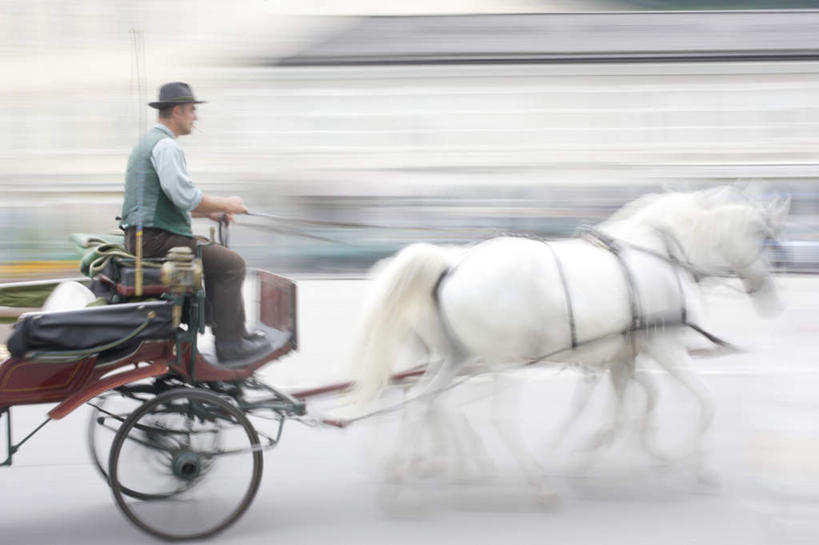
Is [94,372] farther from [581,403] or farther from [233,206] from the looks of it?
[581,403]

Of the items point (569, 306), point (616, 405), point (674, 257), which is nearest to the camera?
point (569, 306)

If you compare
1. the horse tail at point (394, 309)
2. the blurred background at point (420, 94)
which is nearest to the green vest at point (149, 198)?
the horse tail at point (394, 309)

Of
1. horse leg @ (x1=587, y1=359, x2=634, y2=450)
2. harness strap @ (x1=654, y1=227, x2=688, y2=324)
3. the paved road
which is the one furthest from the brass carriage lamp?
harness strap @ (x1=654, y1=227, x2=688, y2=324)

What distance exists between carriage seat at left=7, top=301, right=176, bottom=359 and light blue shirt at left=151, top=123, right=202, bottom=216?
38 cm

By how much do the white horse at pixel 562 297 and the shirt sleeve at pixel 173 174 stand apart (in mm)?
812

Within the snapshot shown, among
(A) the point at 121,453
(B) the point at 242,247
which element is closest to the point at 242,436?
(A) the point at 121,453

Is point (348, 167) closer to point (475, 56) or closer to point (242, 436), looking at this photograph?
point (475, 56)

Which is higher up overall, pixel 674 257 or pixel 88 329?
pixel 674 257

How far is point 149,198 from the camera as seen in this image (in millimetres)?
3516

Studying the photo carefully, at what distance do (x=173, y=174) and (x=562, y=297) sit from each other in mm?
1534

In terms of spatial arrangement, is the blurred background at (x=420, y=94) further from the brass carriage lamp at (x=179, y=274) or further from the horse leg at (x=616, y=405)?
the brass carriage lamp at (x=179, y=274)

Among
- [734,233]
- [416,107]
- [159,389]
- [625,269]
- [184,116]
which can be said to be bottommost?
[159,389]

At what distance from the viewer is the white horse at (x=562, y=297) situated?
3777 millimetres

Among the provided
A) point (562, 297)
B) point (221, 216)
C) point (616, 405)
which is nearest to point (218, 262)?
point (221, 216)
